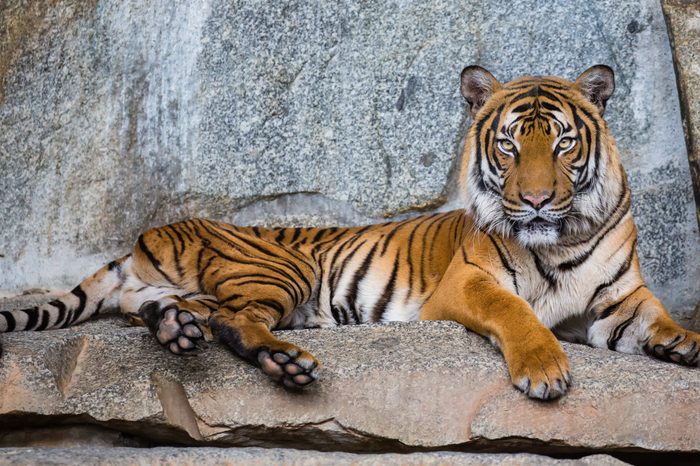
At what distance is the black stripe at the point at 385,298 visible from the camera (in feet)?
12.1

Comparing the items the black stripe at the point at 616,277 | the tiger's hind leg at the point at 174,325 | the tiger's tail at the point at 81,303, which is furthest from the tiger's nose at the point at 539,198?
the tiger's tail at the point at 81,303

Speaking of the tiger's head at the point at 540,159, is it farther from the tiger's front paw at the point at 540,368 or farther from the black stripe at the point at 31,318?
the black stripe at the point at 31,318

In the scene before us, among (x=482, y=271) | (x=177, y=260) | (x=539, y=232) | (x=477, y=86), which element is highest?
(x=477, y=86)

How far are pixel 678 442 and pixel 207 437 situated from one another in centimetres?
127

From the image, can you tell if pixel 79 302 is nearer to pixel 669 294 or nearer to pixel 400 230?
pixel 400 230

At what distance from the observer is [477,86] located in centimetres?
350

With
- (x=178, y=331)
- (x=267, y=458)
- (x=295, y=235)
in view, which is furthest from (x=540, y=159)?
(x=267, y=458)

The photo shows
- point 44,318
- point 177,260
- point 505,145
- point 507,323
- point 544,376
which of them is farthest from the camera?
point 177,260

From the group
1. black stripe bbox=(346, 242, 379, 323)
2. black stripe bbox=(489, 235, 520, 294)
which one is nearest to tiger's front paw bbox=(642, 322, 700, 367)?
black stripe bbox=(489, 235, 520, 294)

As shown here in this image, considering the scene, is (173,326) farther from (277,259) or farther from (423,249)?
(423,249)

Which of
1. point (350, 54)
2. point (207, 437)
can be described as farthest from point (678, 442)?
point (350, 54)

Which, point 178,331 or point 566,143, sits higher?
point 566,143

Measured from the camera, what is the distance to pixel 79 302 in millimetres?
3600

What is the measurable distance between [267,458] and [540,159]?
4.61 ft
